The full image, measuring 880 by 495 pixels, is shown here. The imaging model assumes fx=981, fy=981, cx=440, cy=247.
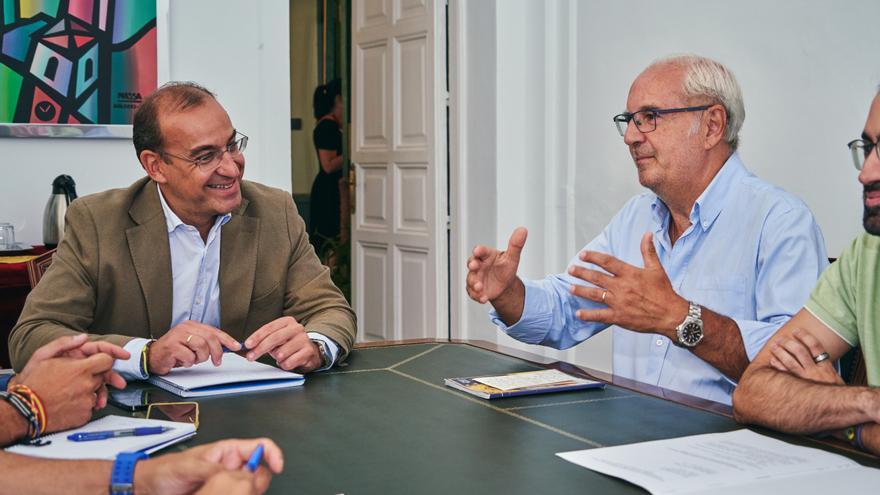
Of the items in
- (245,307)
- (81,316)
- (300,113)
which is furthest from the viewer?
(300,113)

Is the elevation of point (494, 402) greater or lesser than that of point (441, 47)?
lesser

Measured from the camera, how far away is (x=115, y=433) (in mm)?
1521

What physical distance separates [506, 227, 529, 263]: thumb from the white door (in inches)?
103

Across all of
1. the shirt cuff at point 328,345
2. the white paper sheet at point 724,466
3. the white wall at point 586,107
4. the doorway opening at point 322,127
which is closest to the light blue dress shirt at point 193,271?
the shirt cuff at point 328,345

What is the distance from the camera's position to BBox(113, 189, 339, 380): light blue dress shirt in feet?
8.29

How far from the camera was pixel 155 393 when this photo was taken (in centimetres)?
190

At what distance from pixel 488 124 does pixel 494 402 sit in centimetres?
294

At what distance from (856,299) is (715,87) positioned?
81 centimetres

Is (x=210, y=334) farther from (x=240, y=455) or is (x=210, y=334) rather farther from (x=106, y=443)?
(x=240, y=455)

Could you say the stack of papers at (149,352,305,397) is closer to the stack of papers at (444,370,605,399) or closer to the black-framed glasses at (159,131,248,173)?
the stack of papers at (444,370,605,399)

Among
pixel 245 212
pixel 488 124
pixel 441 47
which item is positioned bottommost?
pixel 245 212

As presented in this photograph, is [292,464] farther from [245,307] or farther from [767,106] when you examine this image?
[767,106]

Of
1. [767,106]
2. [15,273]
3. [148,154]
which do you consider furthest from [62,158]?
[767,106]

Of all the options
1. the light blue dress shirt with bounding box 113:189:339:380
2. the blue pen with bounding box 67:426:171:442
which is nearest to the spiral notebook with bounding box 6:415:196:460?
the blue pen with bounding box 67:426:171:442
